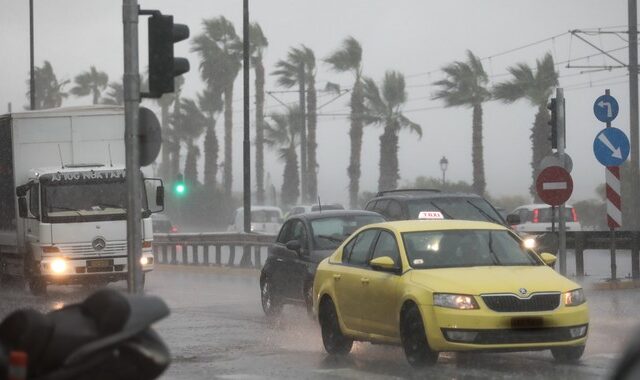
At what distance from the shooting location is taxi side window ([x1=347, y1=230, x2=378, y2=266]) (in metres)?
14.6

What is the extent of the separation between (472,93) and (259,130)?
18.5m

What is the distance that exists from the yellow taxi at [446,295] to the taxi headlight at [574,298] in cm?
1

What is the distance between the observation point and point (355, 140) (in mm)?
72438

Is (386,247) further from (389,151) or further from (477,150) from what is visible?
(389,151)

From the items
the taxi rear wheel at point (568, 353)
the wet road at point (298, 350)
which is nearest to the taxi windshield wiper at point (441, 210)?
the wet road at point (298, 350)

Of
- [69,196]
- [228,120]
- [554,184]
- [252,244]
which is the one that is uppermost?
[228,120]

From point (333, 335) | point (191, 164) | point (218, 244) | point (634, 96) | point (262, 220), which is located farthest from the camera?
point (191, 164)

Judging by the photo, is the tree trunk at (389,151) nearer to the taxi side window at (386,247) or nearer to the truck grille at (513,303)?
the taxi side window at (386,247)

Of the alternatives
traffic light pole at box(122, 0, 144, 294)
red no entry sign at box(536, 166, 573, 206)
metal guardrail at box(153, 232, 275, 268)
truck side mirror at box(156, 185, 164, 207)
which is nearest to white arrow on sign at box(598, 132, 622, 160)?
red no entry sign at box(536, 166, 573, 206)

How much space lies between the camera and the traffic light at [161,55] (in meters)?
13.1

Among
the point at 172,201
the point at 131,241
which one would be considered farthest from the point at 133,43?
the point at 172,201

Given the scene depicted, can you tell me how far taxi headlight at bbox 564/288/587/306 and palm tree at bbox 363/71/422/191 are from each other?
57.1 meters

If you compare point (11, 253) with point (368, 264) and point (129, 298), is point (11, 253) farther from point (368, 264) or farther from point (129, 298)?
point (129, 298)

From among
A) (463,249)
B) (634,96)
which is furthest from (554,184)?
(634,96)
